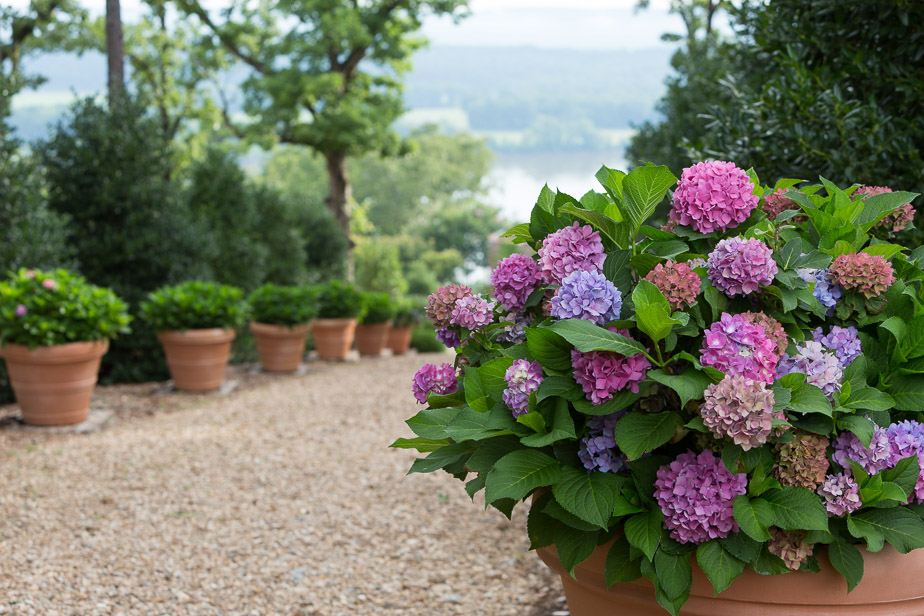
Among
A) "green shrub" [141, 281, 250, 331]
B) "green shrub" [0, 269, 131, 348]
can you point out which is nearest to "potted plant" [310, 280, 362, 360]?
"green shrub" [141, 281, 250, 331]

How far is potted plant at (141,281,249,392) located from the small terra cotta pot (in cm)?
420

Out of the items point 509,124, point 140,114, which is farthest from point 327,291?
point 509,124

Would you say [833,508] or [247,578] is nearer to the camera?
[833,508]

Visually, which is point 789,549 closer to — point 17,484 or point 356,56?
point 17,484

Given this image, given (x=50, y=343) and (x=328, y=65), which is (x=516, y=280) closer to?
(x=50, y=343)

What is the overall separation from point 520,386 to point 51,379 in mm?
4575

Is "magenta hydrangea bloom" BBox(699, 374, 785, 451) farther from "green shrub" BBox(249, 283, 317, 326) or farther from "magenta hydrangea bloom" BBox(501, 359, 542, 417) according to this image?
"green shrub" BBox(249, 283, 317, 326)

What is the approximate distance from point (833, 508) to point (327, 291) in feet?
24.6

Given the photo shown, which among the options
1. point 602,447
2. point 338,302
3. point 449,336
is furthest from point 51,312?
point 602,447

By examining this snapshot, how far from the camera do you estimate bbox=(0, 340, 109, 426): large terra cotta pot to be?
482 cm

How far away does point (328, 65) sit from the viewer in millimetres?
13141

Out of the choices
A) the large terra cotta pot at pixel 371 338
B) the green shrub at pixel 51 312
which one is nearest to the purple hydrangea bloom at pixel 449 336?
the green shrub at pixel 51 312

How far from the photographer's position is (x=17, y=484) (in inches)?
148

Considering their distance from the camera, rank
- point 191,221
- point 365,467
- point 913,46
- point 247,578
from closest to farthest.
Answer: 1. point 913,46
2. point 247,578
3. point 365,467
4. point 191,221
